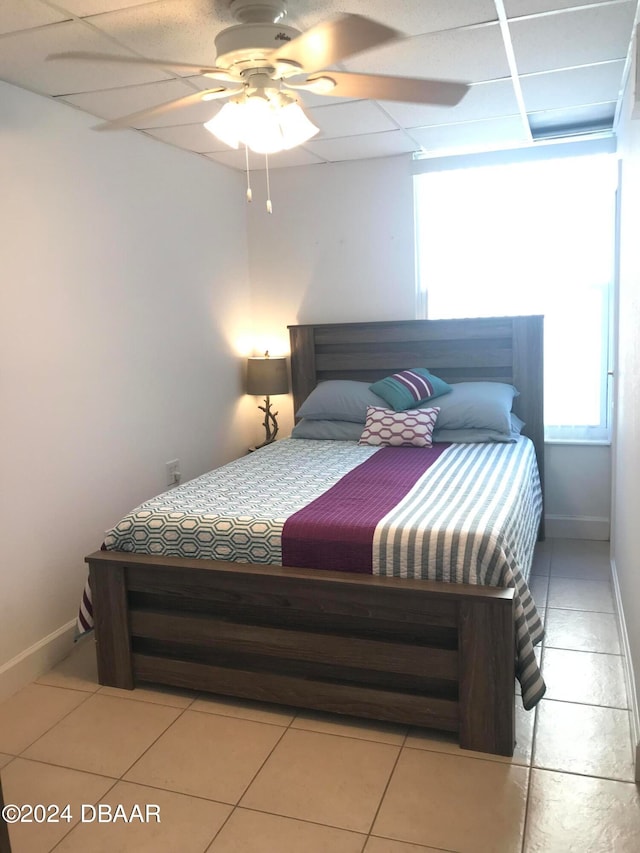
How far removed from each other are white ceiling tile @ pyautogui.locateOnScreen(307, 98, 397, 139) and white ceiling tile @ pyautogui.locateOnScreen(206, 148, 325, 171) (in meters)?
0.45

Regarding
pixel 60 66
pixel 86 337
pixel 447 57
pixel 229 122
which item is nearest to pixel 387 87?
pixel 229 122

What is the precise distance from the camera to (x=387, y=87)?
2.24 metres

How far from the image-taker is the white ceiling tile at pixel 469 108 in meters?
3.21

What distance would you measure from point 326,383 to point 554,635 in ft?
6.79

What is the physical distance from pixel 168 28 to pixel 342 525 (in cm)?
180

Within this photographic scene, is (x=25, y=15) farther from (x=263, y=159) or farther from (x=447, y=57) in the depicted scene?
(x=263, y=159)

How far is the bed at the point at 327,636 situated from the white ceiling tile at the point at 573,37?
1870mm

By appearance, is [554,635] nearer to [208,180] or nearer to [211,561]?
[211,561]

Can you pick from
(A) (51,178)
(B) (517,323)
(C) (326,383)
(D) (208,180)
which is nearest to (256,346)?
(C) (326,383)

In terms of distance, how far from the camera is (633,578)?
8.34 feet

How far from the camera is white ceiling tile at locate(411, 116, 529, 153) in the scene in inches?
149

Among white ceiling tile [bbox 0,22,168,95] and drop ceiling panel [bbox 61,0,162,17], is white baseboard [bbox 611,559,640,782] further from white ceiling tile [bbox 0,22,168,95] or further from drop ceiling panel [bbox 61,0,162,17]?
white ceiling tile [bbox 0,22,168,95]

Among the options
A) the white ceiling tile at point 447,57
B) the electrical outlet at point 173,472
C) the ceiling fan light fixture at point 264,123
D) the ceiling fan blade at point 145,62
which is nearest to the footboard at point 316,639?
the electrical outlet at point 173,472

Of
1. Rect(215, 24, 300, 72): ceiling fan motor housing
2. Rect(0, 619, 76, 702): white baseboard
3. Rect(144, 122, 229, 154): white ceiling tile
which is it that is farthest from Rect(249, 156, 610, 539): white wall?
Rect(215, 24, 300, 72): ceiling fan motor housing
